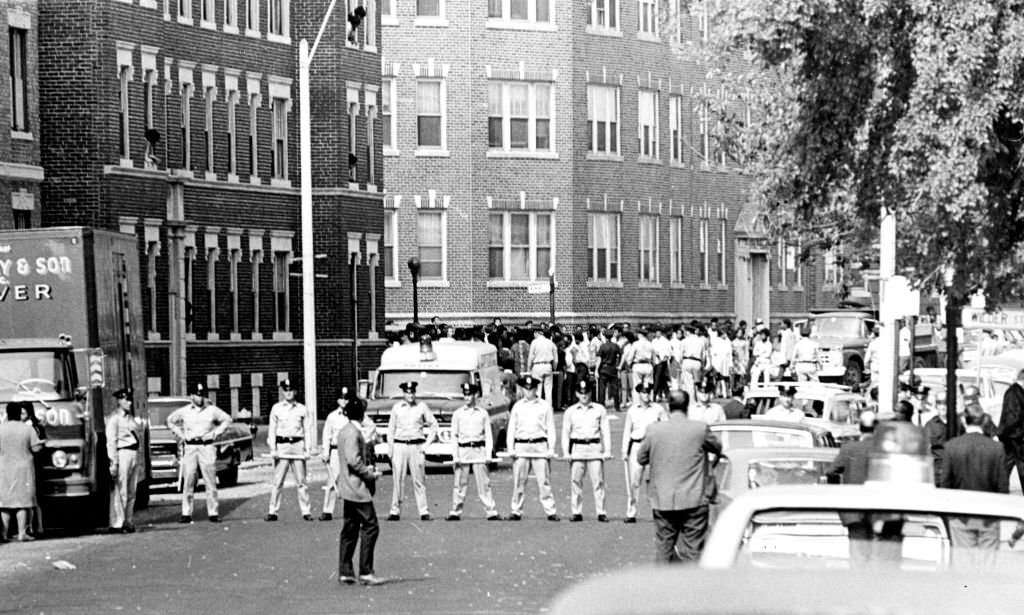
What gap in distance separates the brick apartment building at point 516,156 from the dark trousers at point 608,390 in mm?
11412

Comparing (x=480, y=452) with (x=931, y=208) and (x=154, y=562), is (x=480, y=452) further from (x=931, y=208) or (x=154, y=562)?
(x=931, y=208)

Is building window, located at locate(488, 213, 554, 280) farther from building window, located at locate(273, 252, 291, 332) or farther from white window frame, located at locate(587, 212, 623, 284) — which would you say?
building window, located at locate(273, 252, 291, 332)

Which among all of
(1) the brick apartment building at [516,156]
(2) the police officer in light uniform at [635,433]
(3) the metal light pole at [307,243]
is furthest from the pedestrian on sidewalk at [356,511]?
(1) the brick apartment building at [516,156]

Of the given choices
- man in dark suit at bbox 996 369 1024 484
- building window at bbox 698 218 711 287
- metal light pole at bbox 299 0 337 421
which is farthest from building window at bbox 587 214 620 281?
man in dark suit at bbox 996 369 1024 484

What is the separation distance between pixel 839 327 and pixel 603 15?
664 inches

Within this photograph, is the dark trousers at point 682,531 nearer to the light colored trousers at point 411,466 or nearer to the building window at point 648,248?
the light colored trousers at point 411,466

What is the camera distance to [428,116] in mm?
67250

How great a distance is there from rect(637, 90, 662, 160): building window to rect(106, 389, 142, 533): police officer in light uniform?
44.7m

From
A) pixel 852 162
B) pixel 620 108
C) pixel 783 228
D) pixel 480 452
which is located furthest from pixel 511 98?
pixel 852 162

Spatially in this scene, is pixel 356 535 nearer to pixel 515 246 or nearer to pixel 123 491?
pixel 123 491

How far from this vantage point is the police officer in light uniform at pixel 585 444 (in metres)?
28.3

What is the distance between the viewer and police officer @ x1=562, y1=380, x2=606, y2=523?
28.3 metres

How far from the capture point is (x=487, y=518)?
29047 millimetres


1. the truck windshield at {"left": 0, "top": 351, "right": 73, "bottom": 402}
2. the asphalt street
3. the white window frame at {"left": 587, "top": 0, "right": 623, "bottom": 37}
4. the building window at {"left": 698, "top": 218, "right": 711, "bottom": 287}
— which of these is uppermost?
the white window frame at {"left": 587, "top": 0, "right": 623, "bottom": 37}
